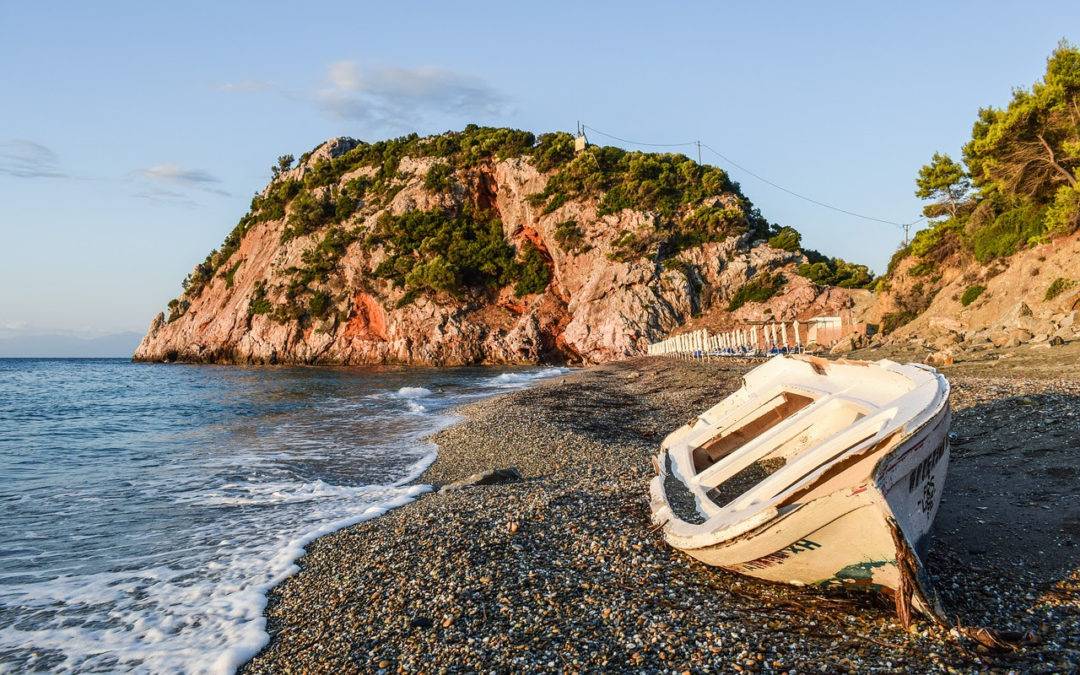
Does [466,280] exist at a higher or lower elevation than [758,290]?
higher

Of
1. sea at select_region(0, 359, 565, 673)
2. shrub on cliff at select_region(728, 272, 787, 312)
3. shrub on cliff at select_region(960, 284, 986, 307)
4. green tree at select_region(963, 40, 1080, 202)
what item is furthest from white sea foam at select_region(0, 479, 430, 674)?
shrub on cliff at select_region(728, 272, 787, 312)

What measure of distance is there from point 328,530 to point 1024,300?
85.1ft

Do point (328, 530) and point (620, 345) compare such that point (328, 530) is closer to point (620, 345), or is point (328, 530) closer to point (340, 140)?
point (620, 345)

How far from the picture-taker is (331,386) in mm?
33500

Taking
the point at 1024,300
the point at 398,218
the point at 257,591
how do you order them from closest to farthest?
the point at 257,591
the point at 1024,300
the point at 398,218

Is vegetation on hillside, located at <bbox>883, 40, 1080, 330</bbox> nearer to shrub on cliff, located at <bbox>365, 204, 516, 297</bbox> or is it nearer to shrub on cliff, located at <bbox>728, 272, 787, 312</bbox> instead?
shrub on cliff, located at <bbox>728, 272, 787, 312</bbox>

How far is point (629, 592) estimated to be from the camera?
473 cm

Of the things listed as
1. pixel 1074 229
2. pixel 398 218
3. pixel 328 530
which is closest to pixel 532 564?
pixel 328 530

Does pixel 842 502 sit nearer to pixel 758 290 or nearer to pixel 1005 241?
pixel 1005 241

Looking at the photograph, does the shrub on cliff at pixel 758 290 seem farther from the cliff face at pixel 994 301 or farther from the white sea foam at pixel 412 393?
the white sea foam at pixel 412 393

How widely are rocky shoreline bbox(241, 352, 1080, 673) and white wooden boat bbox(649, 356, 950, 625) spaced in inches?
12.5

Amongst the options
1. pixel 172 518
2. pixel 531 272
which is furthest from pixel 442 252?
pixel 172 518

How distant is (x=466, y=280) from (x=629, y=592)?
55.7 m

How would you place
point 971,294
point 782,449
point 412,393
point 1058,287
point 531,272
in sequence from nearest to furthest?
point 782,449
point 1058,287
point 971,294
point 412,393
point 531,272
